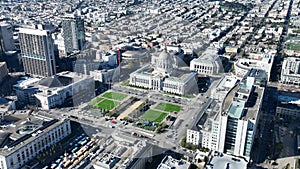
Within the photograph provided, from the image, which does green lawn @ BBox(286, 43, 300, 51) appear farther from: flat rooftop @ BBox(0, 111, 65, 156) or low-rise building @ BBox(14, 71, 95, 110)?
flat rooftop @ BBox(0, 111, 65, 156)

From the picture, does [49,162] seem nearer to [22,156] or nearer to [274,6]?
[22,156]

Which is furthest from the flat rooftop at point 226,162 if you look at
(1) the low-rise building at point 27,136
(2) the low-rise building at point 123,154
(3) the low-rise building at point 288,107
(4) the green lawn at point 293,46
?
(4) the green lawn at point 293,46

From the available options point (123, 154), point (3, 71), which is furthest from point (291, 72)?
point (3, 71)

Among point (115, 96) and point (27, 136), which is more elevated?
point (27, 136)

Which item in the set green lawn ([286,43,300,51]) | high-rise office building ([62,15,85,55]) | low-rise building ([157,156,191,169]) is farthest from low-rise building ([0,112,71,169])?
green lawn ([286,43,300,51])

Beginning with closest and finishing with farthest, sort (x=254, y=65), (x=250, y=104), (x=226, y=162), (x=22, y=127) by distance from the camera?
(x=226, y=162) < (x=250, y=104) < (x=22, y=127) < (x=254, y=65)

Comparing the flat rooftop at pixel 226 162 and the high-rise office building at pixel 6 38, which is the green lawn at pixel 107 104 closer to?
the flat rooftop at pixel 226 162


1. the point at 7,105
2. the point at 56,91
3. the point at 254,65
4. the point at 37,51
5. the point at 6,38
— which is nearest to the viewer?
the point at 7,105

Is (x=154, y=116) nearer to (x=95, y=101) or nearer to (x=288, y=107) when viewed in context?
(x=95, y=101)
